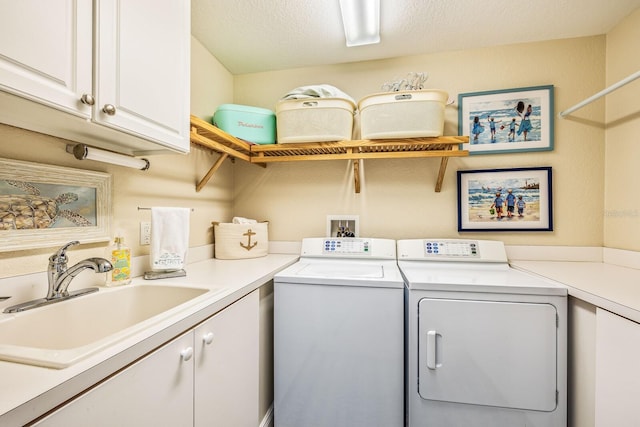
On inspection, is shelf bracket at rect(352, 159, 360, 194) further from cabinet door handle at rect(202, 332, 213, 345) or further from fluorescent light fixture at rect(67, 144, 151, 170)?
cabinet door handle at rect(202, 332, 213, 345)

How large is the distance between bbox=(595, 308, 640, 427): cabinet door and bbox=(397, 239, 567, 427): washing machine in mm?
155

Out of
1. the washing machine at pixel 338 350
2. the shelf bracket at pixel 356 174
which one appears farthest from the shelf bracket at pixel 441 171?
the washing machine at pixel 338 350

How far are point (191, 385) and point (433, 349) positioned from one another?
110 cm

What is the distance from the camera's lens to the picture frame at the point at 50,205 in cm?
94

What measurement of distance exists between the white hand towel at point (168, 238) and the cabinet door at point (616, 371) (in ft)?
6.31

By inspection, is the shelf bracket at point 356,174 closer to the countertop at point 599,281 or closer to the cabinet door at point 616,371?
the countertop at point 599,281

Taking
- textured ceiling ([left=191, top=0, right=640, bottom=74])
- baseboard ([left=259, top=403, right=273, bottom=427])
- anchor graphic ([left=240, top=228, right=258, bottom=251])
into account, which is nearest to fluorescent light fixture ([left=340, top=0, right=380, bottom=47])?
textured ceiling ([left=191, top=0, right=640, bottom=74])

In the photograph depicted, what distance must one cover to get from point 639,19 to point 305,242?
2452 mm

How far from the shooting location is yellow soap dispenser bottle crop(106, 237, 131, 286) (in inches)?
48.3

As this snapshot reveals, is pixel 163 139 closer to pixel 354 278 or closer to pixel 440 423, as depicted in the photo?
pixel 354 278

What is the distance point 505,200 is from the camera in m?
1.99

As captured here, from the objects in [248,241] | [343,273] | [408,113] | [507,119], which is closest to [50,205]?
[248,241]

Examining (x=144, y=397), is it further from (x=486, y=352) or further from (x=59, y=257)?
(x=486, y=352)

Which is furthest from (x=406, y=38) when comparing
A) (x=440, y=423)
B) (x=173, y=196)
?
(x=440, y=423)
